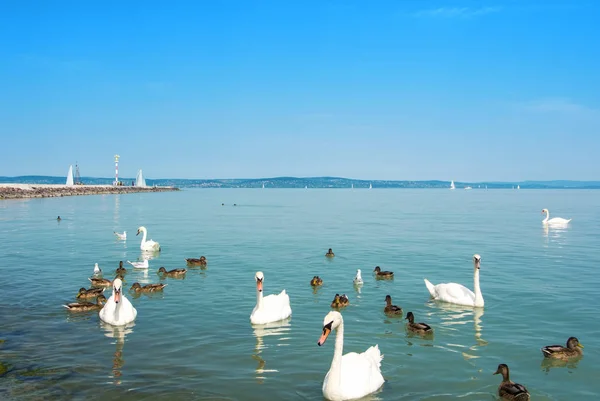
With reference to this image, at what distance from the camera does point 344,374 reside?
9688 mm

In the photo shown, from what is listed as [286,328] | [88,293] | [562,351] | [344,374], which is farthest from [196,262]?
[562,351]

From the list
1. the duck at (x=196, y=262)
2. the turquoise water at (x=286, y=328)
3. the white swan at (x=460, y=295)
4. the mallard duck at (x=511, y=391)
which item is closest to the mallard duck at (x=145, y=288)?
the turquoise water at (x=286, y=328)

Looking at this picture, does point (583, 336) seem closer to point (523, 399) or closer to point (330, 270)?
point (523, 399)

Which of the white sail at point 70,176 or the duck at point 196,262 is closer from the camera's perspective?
the duck at point 196,262

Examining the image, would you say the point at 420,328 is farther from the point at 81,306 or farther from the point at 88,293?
the point at 88,293

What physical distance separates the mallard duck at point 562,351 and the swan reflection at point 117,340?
337 inches

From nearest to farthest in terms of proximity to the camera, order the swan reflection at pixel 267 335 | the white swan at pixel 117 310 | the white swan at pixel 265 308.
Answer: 1. the swan reflection at pixel 267 335
2. the white swan at pixel 117 310
3. the white swan at pixel 265 308

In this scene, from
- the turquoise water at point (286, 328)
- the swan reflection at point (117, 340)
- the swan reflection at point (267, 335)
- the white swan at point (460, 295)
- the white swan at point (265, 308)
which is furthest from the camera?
the white swan at point (460, 295)

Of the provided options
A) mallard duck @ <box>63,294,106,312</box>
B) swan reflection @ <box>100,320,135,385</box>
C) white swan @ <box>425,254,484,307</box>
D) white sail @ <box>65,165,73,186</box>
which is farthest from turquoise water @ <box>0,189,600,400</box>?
white sail @ <box>65,165,73,186</box>

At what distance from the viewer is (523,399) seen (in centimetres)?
945

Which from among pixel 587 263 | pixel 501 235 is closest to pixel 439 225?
pixel 501 235

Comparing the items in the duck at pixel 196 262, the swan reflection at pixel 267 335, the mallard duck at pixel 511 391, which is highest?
the duck at pixel 196 262

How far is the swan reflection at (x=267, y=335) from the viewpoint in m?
11.3

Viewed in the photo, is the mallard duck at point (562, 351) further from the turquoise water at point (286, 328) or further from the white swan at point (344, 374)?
the white swan at point (344, 374)
